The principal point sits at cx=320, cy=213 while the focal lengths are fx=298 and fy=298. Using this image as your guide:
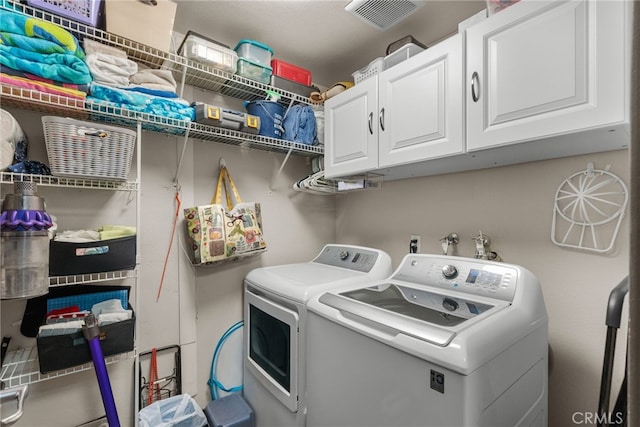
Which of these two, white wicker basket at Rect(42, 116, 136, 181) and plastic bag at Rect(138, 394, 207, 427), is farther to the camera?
plastic bag at Rect(138, 394, 207, 427)

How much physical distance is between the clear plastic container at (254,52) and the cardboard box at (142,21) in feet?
1.53

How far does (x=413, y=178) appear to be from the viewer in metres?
2.14

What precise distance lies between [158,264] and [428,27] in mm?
2304

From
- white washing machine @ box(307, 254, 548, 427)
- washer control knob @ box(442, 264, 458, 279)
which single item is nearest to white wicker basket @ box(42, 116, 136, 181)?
white washing machine @ box(307, 254, 548, 427)

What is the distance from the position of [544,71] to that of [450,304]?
992mm

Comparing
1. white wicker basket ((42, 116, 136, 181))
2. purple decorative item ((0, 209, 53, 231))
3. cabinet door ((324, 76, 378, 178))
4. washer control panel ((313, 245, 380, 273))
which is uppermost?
cabinet door ((324, 76, 378, 178))

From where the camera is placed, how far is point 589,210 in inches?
54.6

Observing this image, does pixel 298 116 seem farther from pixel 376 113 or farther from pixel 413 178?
pixel 413 178

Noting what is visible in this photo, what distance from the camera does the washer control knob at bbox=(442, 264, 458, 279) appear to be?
1462 millimetres

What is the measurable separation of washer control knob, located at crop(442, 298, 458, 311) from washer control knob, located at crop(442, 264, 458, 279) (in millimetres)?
180

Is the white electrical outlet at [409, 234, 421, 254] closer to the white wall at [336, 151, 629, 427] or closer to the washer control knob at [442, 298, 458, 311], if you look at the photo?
the white wall at [336, 151, 629, 427]

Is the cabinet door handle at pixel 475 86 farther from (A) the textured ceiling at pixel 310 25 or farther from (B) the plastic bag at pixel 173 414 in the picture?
(B) the plastic bag at pixel 173 414

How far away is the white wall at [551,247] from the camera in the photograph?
137cm

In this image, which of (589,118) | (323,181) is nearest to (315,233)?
(323,181)
